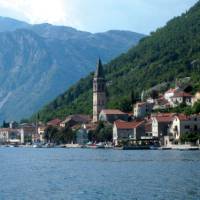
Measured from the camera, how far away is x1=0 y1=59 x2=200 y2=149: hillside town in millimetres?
124000

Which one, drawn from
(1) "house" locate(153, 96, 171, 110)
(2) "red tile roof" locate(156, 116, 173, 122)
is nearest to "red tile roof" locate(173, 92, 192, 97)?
(1) "house" locate(153, 96, 171, 110)

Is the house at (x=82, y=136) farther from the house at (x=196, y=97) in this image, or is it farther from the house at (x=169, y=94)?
the house at (x=196, y=97)

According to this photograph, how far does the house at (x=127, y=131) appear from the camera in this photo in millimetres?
142125

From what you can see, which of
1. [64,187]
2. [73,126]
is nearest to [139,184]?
[64,187]

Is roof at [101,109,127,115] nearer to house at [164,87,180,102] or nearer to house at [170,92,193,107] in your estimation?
house at [164,87,180,102]

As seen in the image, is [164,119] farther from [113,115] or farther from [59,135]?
[59,135]

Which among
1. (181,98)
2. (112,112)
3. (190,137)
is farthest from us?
(112,112)

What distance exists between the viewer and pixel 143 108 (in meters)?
159

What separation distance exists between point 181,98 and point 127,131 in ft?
48.7

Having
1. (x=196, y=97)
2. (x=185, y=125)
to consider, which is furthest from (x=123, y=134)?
(x=185, y=125)

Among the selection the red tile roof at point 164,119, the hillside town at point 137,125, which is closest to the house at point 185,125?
the hillside town at point 137,125

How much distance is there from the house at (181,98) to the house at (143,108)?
6894mm

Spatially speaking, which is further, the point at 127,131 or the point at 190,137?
the point at 127,131

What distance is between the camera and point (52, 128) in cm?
17675
